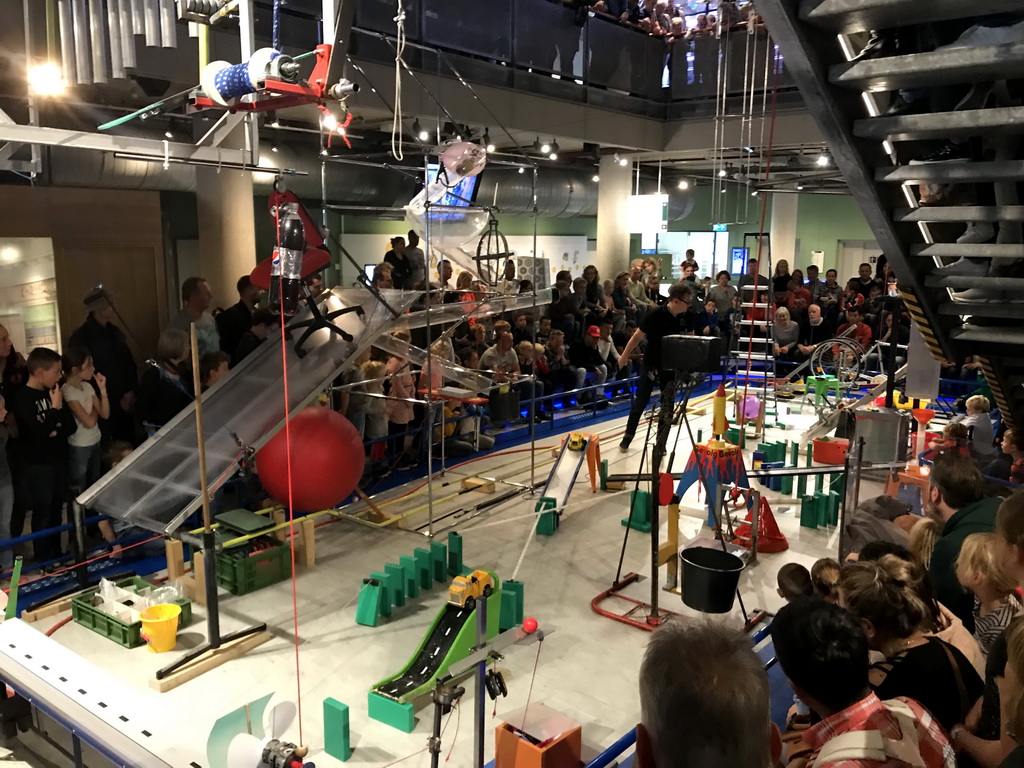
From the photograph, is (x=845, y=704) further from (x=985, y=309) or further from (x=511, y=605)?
(x=985, y=309)

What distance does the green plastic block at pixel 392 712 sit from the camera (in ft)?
11.3

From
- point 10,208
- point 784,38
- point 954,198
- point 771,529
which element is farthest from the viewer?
point 10,208

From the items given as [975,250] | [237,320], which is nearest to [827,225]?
[237,320]

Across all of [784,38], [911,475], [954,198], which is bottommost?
[911,475]

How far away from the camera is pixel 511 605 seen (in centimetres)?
421

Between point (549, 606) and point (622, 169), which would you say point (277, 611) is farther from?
point (622, 169)

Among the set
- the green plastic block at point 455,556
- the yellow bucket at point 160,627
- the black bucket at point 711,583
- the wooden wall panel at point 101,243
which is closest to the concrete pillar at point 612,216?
the wooden wall panel at point 101,243

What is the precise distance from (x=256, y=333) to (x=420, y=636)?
2763 mm

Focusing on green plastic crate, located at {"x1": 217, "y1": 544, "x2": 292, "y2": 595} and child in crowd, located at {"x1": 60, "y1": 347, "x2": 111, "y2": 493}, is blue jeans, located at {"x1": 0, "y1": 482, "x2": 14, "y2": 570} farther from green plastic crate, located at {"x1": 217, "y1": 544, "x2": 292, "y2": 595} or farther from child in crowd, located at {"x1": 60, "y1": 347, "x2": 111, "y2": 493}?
green plastic crate, located at {"x1": 217, "y1": 544, "x2": 292, "y2": 595}

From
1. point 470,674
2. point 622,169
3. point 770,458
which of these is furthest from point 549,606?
point 622,169

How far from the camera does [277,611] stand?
4.51 m

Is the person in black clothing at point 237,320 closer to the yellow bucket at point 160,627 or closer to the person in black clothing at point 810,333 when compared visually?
the yellow bucket at point 160,627

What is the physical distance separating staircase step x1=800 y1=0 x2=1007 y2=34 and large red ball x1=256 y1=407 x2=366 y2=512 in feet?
11.0

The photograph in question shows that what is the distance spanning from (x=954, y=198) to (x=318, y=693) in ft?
11.9
